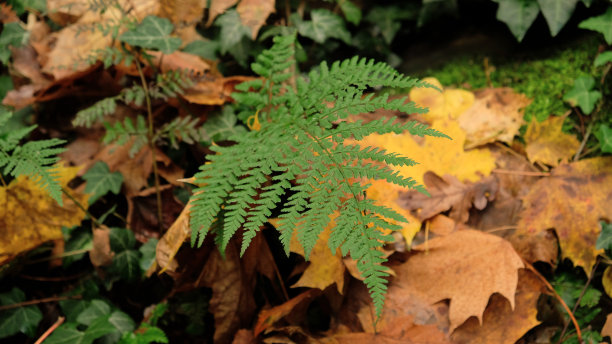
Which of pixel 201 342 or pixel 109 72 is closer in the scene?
pixel 201 342

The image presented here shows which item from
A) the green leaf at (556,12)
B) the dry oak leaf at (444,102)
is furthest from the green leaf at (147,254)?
the green leaf at (556,12)

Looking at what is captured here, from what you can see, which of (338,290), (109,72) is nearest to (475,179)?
(338,290)

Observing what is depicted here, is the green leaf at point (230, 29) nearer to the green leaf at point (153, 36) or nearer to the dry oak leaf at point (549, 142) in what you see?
the green leaf at point (153, 36)

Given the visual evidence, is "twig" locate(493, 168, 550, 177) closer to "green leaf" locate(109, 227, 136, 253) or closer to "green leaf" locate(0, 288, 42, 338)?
"green leaf" locate(109, 227, 136, 253)

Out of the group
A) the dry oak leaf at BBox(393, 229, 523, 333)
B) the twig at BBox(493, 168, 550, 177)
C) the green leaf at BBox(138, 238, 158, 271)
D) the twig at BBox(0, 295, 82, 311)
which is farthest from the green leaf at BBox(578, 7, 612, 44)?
the twig at BBox(0, 295, 82, 311)

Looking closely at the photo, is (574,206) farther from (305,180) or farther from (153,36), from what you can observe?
(153,36)

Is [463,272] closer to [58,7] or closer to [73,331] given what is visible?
[73,331]
